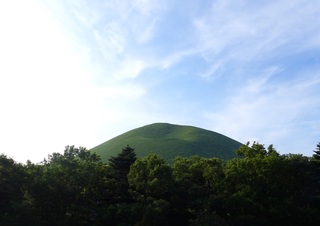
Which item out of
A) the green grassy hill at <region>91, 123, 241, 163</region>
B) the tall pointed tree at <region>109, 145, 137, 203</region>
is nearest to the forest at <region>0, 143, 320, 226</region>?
the tall pointed tree at <region>109, 145, 137, 203</region>

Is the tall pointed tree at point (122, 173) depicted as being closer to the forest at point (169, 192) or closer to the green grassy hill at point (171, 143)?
the forest at point (169, 192)

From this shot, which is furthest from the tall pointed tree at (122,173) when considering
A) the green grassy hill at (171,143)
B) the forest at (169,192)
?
the green grassy hill at (171,143)

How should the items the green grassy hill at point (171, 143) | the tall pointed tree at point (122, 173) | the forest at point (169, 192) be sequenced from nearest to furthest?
the forest at point (169, 192) → the tall pointed tree at point (122, 173) → the green grassy hill at point (171, 143)

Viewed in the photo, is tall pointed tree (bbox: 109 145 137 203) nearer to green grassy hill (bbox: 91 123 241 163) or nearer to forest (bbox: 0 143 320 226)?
forest (bbox: 0 143 320 226)

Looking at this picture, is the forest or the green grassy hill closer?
the forest

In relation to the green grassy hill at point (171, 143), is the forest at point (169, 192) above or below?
below

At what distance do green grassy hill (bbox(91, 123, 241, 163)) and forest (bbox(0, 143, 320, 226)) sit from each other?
4627cm

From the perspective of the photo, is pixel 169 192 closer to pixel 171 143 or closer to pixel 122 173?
pixel 122 173

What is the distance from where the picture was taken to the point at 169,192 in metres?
38.0

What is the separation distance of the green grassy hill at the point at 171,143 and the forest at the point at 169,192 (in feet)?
152

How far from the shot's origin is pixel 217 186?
39.1 m

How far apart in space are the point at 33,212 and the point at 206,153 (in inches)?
2571

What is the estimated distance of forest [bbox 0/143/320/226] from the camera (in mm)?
34750

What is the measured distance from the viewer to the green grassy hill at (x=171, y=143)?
311 ft
